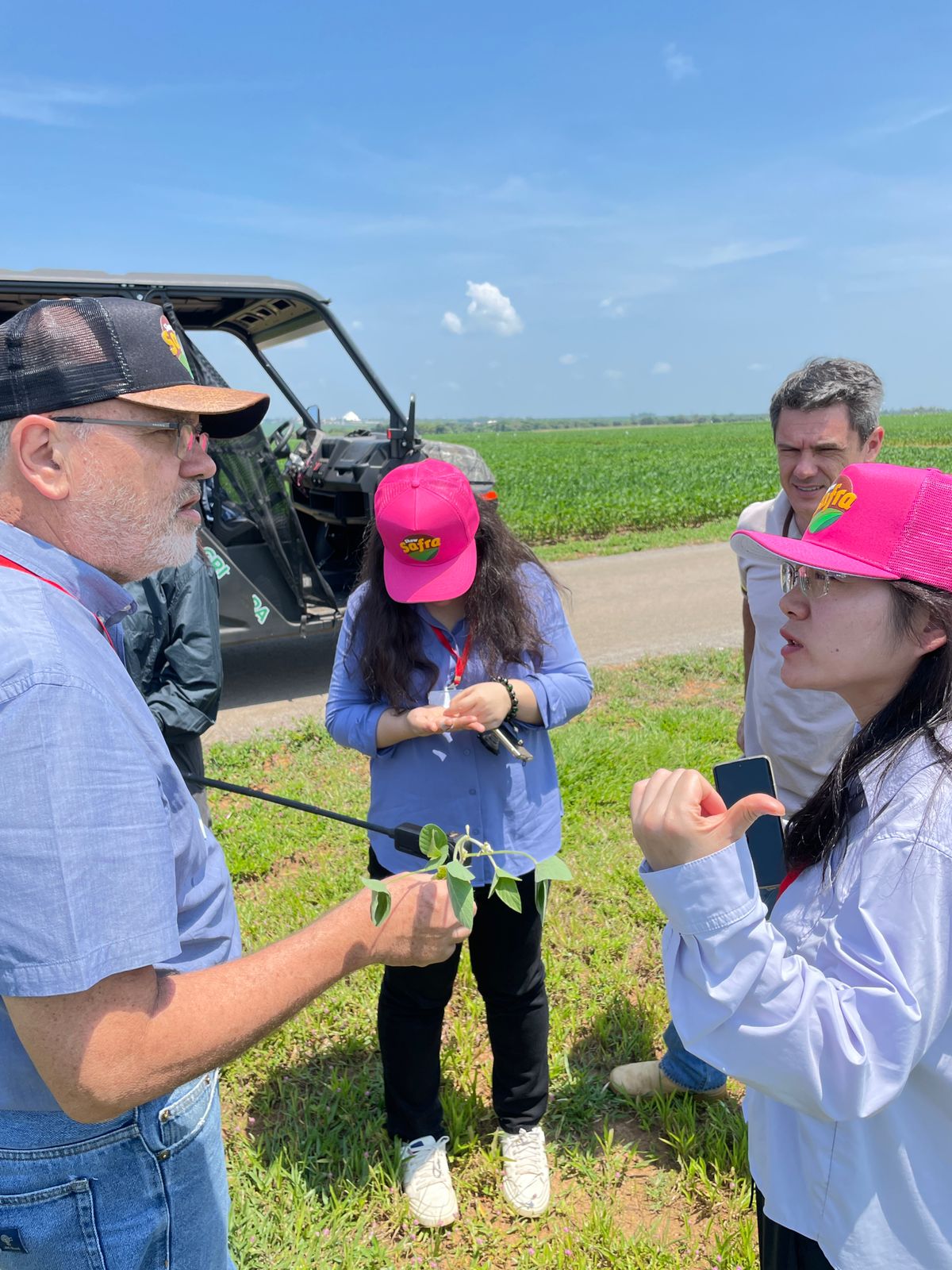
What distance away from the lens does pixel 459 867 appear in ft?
4.64

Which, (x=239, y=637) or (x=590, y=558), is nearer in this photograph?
(x=239, y=637)

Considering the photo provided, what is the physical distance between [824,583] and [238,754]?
4540 mm

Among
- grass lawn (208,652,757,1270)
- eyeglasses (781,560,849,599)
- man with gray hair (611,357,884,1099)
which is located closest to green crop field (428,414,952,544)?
grass lawn (208,652,757,1270)

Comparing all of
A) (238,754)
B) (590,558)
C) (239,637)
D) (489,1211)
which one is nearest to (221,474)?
(239,637)

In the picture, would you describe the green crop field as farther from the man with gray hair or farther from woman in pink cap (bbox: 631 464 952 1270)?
woman in pink cap (bbox: 631 464 952 1270)

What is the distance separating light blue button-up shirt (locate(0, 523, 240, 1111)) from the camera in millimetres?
1020

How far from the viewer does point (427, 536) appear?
2.19m

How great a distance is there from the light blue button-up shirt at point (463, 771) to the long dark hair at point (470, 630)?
3 cm

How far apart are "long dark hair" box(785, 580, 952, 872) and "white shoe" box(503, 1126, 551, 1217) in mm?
1529

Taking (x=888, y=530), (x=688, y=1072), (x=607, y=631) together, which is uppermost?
(x=888, y=530)

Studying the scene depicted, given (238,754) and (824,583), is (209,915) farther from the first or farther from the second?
(238,754)

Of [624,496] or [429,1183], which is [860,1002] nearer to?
[429,1183]

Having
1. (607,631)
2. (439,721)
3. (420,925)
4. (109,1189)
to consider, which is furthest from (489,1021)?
(607,631)

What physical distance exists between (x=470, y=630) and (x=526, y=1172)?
1.51 meters
